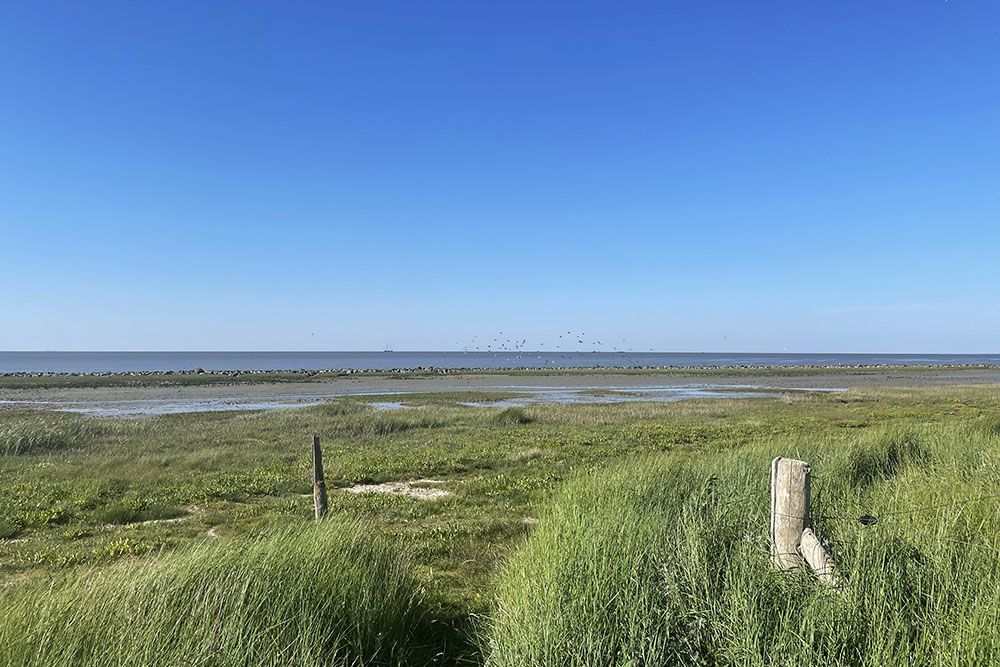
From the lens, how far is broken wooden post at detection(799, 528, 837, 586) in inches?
172

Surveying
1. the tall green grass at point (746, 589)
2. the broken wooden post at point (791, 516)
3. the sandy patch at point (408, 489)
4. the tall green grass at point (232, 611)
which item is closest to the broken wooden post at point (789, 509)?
the broken wooden post at point (791, 516)

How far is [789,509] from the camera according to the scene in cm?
488

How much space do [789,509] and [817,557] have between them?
1.44ft

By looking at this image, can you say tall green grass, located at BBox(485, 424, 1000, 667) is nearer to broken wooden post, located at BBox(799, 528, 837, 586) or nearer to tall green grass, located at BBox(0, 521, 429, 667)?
broken wooden post, located at BBox(799, 528, 837, 586)

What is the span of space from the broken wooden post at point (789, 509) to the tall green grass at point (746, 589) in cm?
18

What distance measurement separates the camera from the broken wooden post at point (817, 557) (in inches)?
172

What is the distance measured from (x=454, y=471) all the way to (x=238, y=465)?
23.7 ft

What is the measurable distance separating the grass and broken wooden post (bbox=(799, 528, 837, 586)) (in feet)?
0.54

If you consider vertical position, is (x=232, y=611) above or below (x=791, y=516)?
below

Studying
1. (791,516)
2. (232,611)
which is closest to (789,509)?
(791,516)

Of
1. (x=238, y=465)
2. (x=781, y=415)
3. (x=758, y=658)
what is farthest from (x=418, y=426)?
(x=758, y=658)

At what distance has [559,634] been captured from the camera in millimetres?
4398

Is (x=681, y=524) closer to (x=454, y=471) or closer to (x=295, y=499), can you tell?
(x=295, y=499)

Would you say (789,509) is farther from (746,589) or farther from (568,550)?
(568,550)
